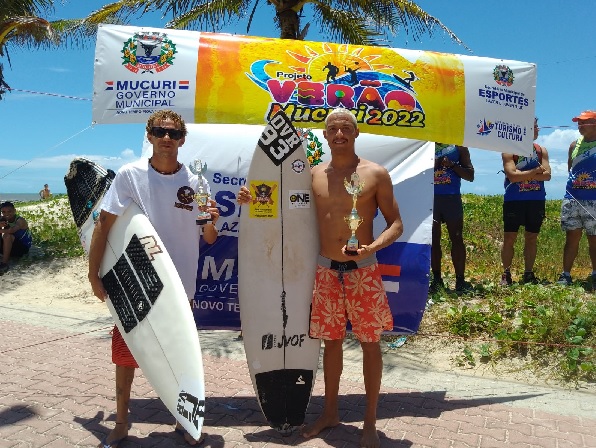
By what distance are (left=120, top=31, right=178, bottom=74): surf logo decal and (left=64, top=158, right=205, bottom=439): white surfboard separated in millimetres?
1425

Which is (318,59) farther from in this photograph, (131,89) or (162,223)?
(162,223)

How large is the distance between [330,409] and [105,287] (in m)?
1.58

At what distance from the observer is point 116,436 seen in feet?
10.1

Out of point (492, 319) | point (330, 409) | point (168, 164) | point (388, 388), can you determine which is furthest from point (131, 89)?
point (492, 319)

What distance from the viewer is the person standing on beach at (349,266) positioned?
3.05 meters

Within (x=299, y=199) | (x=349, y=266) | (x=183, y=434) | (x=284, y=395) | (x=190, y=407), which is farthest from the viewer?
(x=299, y=199)

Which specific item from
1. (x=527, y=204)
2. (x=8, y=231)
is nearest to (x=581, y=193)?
(x=527, y=204)

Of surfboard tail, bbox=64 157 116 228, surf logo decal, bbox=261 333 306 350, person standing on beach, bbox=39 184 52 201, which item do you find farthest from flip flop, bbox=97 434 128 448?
person standing on beach, bbox=39 184 52 201

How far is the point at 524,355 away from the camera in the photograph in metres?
4.42

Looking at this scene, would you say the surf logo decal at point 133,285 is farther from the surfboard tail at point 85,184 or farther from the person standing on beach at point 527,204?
the person standing on beach at point 527,204

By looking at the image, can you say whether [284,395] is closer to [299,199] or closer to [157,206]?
[299,199]

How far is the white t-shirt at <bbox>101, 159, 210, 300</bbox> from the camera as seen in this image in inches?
118

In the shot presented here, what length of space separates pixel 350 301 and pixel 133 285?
1.29 m

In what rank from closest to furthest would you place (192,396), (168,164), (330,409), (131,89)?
1. (192,396)
2. (168,164)
3. (330,409)
4. (131,89)
